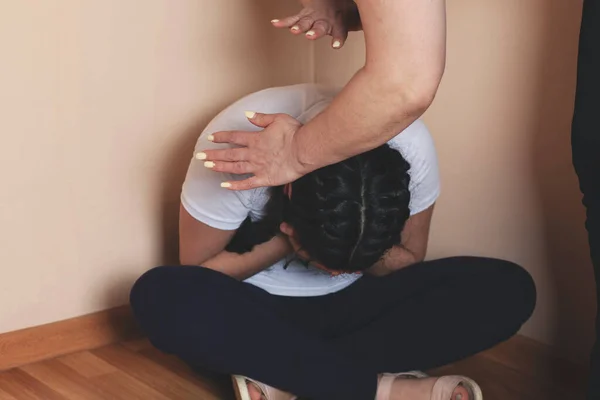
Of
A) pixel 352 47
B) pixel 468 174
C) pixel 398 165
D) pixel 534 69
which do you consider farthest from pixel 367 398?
pixel 352 47

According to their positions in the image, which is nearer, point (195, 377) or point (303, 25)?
point (303, 25)

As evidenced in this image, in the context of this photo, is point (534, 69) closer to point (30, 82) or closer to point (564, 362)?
point (564, 362)

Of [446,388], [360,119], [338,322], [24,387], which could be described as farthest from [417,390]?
[24,387]

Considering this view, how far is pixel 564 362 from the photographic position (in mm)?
1545

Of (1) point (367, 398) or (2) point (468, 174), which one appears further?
(2) point (468, 174)

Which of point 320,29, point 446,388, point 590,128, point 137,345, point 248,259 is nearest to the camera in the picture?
point 590,128

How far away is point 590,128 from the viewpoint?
1.09m

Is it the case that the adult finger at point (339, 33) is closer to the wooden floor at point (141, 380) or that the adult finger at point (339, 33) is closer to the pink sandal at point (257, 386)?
the pink sandal at point (257, 386)

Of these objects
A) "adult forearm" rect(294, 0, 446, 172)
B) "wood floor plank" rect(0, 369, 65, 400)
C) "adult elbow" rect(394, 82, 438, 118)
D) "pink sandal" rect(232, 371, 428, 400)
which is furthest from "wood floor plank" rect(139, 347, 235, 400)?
"adult elbow" rect(394, 82, 438, 118)

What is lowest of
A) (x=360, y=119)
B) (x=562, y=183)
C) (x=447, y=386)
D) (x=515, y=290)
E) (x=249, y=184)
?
(x=447, y=386)

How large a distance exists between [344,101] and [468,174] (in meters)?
0.67

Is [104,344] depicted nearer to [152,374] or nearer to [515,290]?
[152,374]

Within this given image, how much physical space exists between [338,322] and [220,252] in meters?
0.24

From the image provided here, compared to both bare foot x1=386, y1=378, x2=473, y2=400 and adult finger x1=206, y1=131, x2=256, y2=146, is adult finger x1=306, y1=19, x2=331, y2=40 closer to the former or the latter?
adult finger x1=206, y1=131, x2=256, y2=146
